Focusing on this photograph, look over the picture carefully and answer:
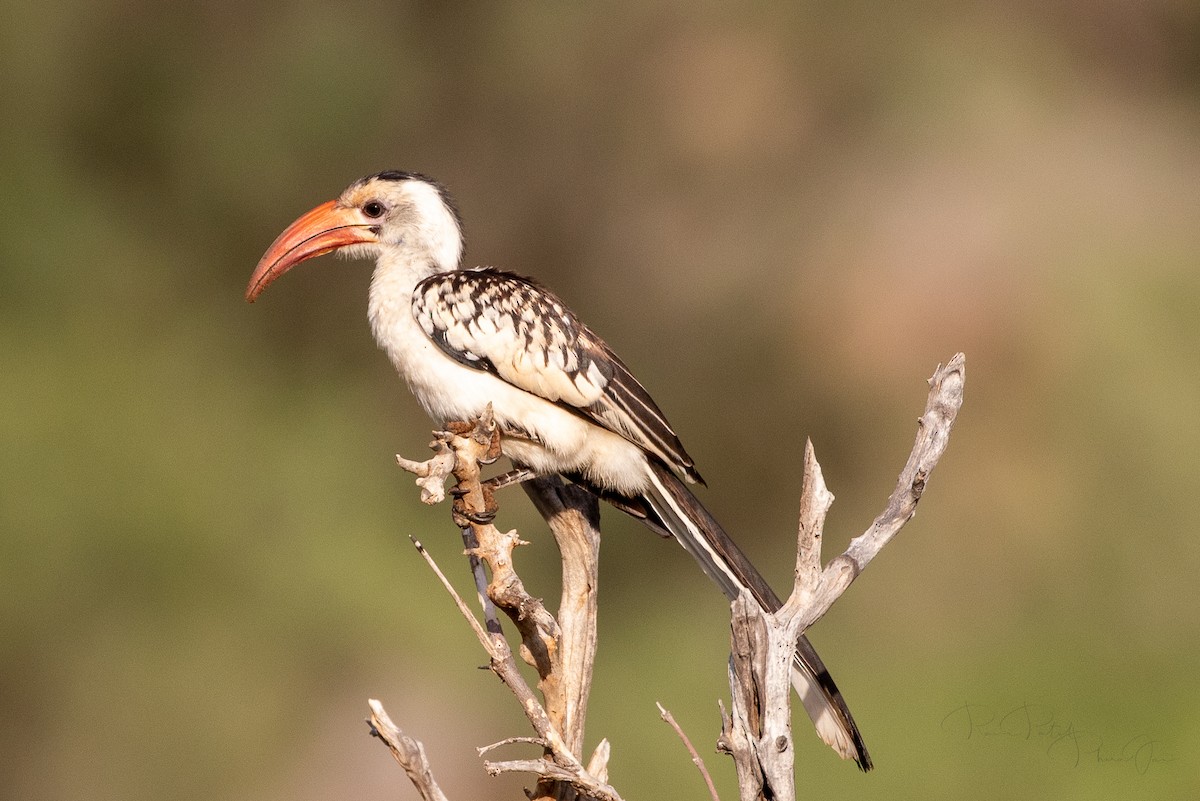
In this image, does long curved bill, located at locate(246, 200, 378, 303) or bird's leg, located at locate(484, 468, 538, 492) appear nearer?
bird's leg, located at locate(484, 468, 538, 492)

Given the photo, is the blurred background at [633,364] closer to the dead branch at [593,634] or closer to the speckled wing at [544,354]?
the speckled wing at [544,354]

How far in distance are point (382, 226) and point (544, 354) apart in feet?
2.75

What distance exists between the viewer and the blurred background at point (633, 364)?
7531mm

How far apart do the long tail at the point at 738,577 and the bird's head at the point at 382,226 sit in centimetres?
105

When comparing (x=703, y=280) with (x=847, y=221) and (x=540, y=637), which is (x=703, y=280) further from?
(x=540, y=637)

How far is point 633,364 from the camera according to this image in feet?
27.3

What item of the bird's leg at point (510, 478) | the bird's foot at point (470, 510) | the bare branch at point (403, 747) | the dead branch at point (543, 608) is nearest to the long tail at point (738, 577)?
the dead branch at point (543, 608)

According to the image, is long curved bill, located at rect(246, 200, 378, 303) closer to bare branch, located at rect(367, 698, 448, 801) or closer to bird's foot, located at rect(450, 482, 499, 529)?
bird's foot, located at rect(450, 482, 499, 529)

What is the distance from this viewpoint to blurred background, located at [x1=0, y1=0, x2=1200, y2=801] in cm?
753

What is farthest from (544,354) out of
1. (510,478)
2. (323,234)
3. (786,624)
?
(786,624)

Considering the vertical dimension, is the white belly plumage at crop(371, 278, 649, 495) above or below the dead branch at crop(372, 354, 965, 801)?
above

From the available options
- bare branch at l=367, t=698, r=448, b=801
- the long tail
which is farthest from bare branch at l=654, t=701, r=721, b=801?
bare branch at l=367, t=698, r=448, b=801
